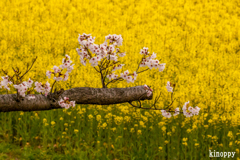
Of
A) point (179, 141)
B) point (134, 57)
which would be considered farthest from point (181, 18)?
point (179, 141)

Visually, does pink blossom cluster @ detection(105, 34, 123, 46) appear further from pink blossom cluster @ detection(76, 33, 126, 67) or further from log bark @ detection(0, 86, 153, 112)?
log bark @ detection(0, 86, 153, 112)

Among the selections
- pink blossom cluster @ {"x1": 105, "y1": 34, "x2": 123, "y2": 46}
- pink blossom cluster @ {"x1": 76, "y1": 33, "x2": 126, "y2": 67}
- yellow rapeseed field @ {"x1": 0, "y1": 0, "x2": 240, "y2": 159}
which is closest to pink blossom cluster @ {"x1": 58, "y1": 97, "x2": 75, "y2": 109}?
pink blossom cluster @ {"x1": 76, "y1": 33, "x2": 126, "y2": 67}

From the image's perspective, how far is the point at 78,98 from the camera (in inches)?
173

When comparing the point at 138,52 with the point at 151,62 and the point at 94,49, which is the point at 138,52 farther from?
the point at 94,49

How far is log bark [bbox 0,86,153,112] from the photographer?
4082mm

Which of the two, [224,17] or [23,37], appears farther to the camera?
[224,17]

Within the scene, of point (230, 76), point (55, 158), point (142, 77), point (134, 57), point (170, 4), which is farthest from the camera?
point (170, 4)

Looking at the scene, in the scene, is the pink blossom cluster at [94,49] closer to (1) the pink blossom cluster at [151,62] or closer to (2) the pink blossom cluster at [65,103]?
(1) the pink blossom cluster at [151,62]

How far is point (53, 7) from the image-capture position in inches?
803

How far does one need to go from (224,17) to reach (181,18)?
3.01 metres

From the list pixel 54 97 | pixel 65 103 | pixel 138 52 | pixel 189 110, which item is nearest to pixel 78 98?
pixel 65 103

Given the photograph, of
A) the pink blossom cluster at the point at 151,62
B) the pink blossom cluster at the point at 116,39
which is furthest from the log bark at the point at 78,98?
the pink blossom cluster at the point at 116,39

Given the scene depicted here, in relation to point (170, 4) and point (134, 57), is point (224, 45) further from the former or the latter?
point (170, 4)

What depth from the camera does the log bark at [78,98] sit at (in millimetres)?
4082
